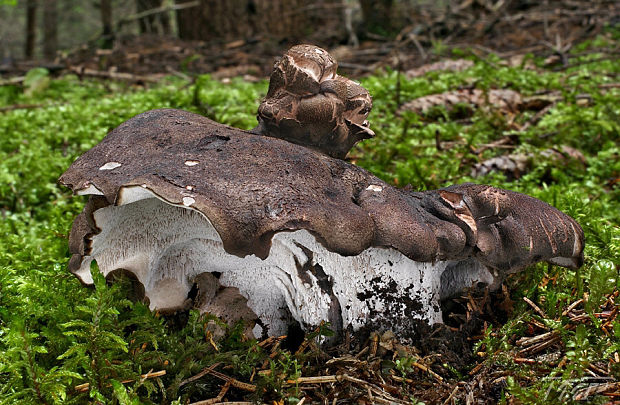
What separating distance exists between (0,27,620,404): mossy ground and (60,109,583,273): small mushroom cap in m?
0.28

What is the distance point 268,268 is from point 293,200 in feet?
1.79

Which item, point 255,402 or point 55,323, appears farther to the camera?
point 55,323

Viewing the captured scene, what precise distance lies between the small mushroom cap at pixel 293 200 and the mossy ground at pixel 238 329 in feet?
0.93

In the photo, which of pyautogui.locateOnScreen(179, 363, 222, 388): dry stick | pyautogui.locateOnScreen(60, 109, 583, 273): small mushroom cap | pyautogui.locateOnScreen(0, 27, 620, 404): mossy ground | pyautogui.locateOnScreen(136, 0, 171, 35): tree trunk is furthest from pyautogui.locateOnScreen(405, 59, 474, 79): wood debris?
pyautogui.locateOnScreen(136, 0, 171, 35): tree trunk

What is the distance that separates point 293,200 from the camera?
5.21ft

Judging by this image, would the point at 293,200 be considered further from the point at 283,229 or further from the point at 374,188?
the point at 374,188

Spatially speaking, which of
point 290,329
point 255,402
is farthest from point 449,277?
point 255,402

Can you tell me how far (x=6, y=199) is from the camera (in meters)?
3.73

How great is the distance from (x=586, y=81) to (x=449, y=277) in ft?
14.4

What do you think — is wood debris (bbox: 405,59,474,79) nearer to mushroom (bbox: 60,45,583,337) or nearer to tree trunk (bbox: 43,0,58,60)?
mushroom (bbox: 60,45,583,337)

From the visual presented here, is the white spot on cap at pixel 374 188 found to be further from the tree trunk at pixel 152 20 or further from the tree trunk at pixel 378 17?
the tree trunk at pixel 152 20

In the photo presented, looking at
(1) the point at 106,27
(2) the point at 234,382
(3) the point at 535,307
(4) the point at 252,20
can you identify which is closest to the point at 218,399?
(2) the point at 234,382

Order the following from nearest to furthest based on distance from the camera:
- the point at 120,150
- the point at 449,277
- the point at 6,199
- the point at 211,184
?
1. the point at 211,184
2. the point at 120,150
3. the point at 449,277
4. the point at 6,199

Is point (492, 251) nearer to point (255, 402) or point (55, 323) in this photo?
point (255, 402)
